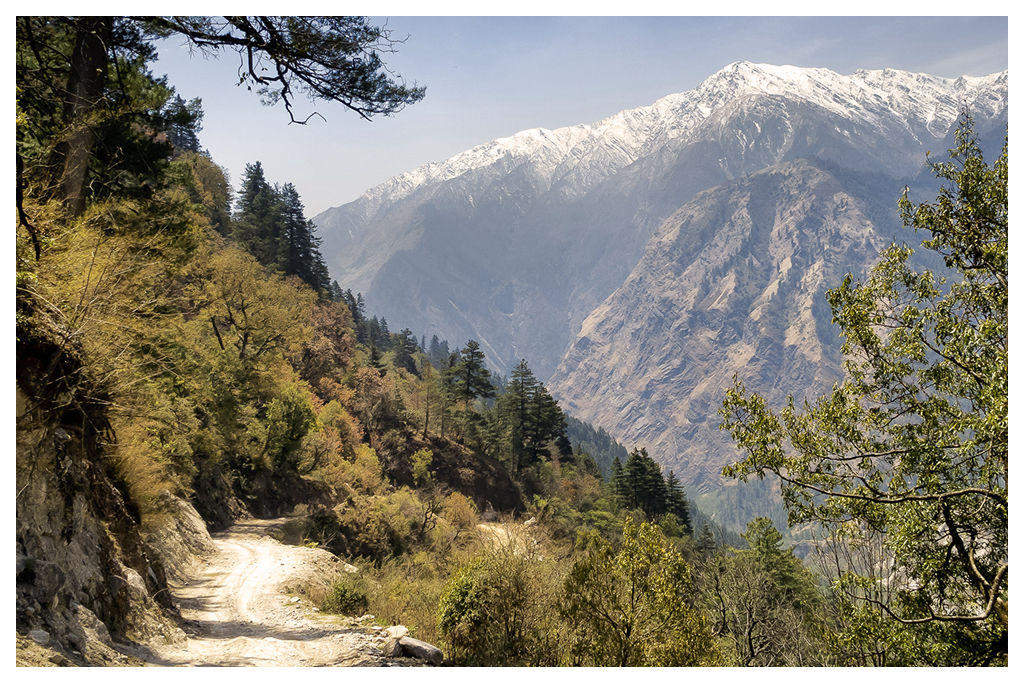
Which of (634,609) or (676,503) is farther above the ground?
(634,609)

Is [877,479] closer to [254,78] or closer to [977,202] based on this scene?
[977,202]

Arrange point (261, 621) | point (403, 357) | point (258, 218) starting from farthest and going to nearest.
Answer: point (403, 357), point (258, 218), point (261, 621)

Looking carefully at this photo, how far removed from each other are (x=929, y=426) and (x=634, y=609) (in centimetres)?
490

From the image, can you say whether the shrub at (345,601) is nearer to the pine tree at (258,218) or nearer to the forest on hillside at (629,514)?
the forest on hillside at (629,514)

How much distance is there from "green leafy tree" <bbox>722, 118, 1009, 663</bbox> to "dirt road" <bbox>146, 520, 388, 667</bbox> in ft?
22.5

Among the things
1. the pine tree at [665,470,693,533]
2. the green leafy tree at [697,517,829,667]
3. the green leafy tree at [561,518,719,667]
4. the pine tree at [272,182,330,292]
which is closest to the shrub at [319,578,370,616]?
the green leafy tree at [561,518,719,667]

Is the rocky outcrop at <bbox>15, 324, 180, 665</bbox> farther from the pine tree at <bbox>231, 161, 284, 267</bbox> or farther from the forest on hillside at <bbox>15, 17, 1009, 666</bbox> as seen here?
the pine tree at <bbox>231, 161, 284, 267</bbox>

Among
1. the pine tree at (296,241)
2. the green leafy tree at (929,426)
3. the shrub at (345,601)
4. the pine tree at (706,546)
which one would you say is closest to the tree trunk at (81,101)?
the shrub at (345,601)

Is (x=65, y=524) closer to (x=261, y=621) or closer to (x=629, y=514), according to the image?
(x=261, y=621)

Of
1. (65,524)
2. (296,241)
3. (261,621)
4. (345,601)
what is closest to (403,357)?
(296,241)

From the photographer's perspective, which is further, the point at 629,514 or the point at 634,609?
the point at 629,514

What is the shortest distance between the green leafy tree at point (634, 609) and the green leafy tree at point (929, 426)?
1865 millimetres

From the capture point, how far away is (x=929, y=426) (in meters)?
8.09

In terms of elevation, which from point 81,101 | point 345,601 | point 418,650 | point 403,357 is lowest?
point 345,601
